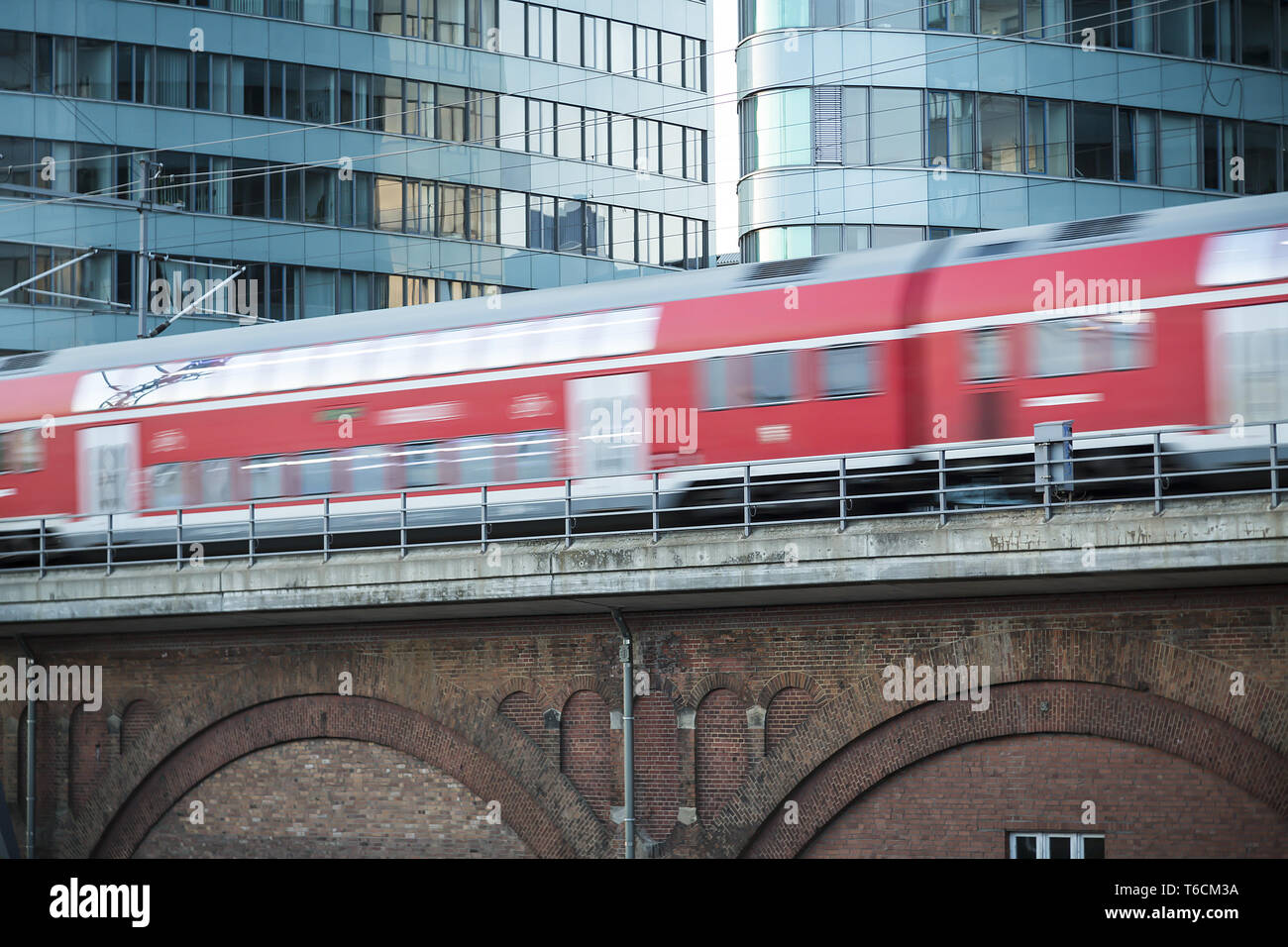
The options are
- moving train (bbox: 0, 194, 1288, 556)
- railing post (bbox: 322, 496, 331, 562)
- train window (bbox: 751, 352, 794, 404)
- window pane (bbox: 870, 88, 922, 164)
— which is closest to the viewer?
moving train (bbox: 0, 194, 1288, 556)

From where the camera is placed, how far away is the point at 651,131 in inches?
2079

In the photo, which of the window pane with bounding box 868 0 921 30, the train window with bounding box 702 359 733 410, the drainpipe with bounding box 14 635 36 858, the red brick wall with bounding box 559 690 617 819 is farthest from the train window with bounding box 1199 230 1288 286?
the window pane with bounding box 868 0 921 30

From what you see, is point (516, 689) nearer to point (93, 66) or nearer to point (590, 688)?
point (590, 688)

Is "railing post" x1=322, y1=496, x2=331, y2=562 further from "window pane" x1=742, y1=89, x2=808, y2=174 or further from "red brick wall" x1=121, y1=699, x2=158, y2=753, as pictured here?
"window pane" x1=742, y1=89, x2=808, y2=174

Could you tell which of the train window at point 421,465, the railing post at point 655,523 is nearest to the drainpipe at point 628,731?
the railing post at point 655,523

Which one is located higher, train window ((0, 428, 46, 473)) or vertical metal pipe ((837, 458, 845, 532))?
Answer: train window ((0, 428, 46, 473))

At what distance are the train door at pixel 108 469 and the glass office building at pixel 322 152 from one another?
18.3 m

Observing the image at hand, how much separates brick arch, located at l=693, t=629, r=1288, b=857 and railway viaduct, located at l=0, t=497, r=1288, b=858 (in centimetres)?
3

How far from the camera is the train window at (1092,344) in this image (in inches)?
733

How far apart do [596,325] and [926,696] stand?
6681 millimetres

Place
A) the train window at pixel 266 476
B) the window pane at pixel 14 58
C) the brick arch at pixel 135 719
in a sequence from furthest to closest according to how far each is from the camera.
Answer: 1. the window pane at pixel 14 58
2. the brick arch at pixel 135 719
3. the train window at pixel 266 476

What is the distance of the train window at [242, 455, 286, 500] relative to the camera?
2416 centimetres

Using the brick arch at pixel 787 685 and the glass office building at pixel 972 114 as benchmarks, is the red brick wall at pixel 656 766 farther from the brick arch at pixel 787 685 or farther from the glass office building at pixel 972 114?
the glass office building at pixel 972 114

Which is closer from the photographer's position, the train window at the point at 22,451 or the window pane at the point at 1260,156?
the train window at the point at 22,451
